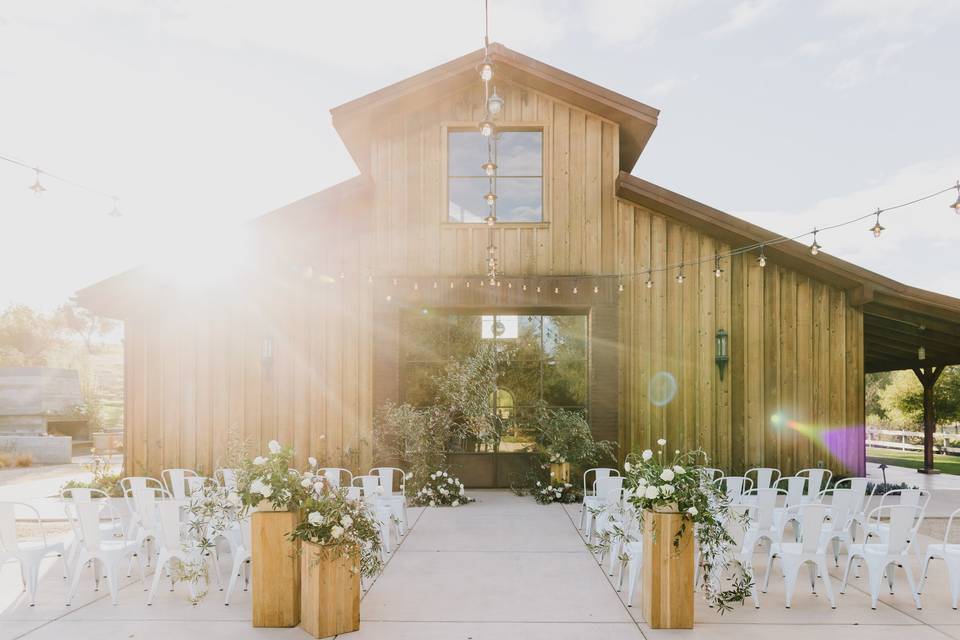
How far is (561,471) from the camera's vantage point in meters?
10.5

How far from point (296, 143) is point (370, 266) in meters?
3.04

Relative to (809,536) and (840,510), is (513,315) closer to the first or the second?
(840,510)

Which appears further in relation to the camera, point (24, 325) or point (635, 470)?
point (24, 325)

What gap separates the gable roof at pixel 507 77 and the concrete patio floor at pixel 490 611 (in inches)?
285

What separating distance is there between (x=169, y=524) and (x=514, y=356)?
655cm

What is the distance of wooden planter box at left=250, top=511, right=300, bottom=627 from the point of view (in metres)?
5.07

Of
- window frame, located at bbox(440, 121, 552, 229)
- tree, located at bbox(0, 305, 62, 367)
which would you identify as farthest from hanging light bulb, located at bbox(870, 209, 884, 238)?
tree, located at bbox(0, 305, 62, 367)

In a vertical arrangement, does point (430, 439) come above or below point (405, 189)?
below

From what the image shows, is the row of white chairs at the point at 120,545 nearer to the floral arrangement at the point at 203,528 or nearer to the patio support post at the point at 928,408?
the floral arrangement at the point at 203,528

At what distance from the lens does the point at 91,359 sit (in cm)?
5512

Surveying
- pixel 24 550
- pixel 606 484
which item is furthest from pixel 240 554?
pixel 606 484

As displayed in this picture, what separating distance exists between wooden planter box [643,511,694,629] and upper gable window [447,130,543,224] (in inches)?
272

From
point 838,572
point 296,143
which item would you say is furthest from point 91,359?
point 838,572

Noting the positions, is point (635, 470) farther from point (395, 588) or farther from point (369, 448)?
point (369, 448)
